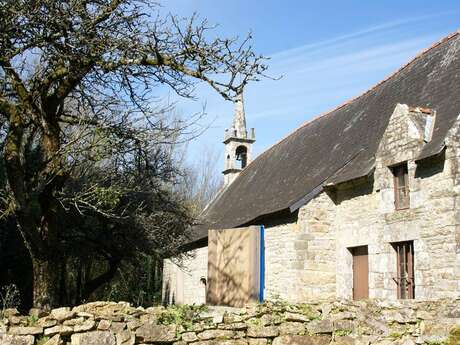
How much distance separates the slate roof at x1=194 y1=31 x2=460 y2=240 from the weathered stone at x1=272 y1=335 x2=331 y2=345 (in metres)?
4.21

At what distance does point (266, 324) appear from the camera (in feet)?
20.0

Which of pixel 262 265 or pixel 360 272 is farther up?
pixel 262 265

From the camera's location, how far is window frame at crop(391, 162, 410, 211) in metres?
9.99

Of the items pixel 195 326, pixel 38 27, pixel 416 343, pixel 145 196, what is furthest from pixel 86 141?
pixel 416 343

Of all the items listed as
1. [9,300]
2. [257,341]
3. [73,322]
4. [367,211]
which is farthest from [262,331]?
[367,211]

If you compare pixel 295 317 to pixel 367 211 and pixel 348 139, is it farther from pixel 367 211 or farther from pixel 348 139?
pixel 348 139

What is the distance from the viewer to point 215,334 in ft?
19.3

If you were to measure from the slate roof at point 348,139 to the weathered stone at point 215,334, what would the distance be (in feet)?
16.4

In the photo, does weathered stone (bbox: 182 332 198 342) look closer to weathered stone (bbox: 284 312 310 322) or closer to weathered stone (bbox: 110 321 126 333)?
weathered stone (bbox: 110 321 126 333)

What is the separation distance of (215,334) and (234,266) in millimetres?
7519

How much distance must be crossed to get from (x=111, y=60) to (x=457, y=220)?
5.93m

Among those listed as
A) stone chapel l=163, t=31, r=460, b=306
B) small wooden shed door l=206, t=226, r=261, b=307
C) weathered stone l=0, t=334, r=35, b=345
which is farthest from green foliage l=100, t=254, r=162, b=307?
weathered stone l=0, t=334, r=35, b=345

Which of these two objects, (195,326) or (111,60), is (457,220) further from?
(111,60)

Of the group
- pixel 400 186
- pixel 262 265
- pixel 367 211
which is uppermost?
pixel 400 186
